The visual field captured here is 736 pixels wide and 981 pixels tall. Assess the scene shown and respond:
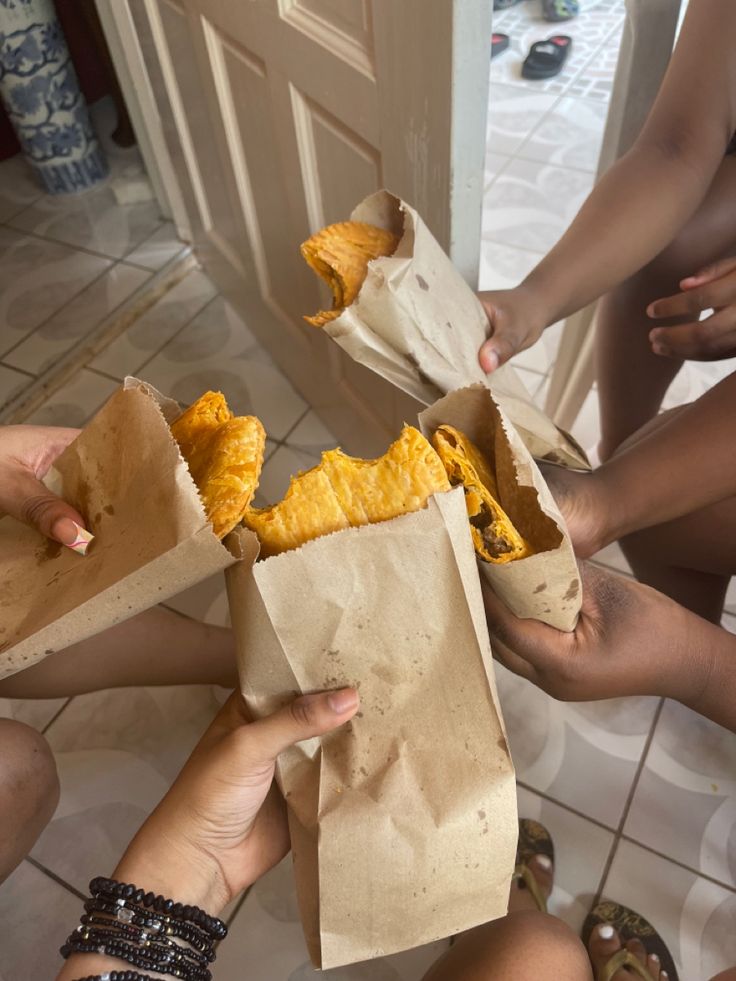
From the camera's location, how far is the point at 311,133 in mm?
967

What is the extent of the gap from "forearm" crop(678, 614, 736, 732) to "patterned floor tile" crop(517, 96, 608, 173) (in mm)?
1853

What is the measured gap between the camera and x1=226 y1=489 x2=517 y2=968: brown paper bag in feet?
1.41

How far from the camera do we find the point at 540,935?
2.26 feet

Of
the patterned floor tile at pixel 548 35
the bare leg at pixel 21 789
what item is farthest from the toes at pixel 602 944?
the patterned floor tile at pixel 548 35

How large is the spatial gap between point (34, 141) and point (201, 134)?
0.96 meters

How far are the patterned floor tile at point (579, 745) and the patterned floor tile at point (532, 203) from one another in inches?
51.3

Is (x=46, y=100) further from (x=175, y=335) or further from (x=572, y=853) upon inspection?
(x=572, y=853)

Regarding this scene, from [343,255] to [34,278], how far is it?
1705 mm

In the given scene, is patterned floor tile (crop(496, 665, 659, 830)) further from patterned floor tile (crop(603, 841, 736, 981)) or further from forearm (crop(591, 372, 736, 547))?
forearm (crop(591, 372, 736, 547))

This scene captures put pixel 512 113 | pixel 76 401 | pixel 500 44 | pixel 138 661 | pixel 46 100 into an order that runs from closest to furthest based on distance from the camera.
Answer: pixel 138 661
pixel 76 401
pixel 46 100
pixel 512 113
pixel 500 44

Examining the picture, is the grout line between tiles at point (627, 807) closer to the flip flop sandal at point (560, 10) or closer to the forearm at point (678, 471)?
the forearm at point (678, 471)

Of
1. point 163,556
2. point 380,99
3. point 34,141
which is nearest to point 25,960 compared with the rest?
point 163,556

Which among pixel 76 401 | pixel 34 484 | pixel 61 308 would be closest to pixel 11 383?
pixel 76 401

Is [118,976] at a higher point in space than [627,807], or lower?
higher
